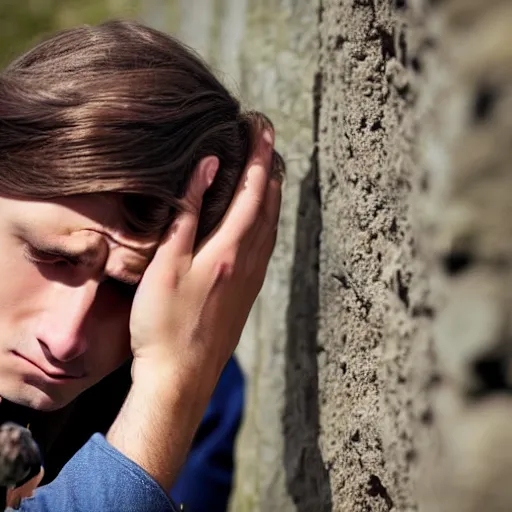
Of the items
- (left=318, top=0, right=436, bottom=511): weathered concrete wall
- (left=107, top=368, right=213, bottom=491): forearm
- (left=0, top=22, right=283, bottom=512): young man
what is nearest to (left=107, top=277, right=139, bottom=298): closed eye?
(left=0, top=22, right=283, bottom=512): young man

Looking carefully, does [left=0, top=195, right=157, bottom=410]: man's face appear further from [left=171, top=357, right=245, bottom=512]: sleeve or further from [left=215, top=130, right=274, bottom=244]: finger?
[left=171, top=357, right=245, bottom=512]: sleeve

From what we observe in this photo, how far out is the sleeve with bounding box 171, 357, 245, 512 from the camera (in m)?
1.83

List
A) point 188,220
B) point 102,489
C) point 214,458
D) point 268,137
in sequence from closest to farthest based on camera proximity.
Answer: point 102,489
point 188,220
point 268,137
point 214,458

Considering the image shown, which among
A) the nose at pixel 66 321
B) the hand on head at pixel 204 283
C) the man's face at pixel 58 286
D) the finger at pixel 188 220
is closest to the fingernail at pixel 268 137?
the hand on head at pixel 204 283

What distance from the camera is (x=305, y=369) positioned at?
1611mm

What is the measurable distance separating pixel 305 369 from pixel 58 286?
1.63 ft

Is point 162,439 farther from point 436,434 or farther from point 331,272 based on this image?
point 436,434

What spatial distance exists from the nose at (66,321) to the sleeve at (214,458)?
596 mm

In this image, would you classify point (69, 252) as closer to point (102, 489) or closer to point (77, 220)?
point (77, 220)

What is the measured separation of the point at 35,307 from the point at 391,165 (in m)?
0.58

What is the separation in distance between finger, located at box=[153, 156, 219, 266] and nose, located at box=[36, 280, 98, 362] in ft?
0.41

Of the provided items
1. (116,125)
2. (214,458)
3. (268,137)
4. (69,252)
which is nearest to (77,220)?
(69,252)

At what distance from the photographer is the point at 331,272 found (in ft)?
4.68

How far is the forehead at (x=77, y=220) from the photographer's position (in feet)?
4.29
